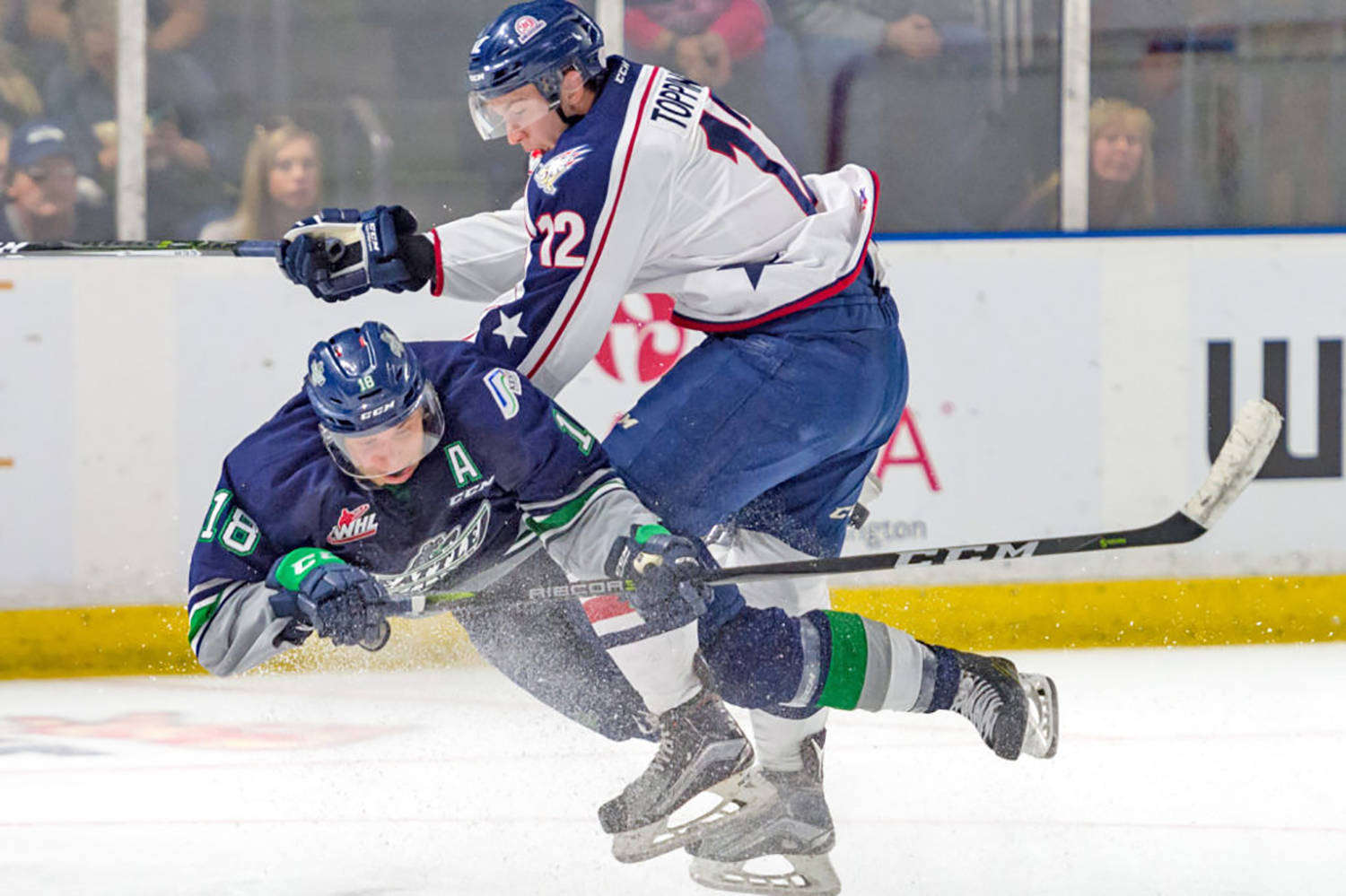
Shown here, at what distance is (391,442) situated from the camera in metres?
2.72

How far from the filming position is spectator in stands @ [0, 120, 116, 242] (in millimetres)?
4672

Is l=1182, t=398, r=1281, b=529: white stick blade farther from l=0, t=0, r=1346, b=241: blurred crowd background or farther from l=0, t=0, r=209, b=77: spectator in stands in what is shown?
l=0, t=0, r=209, b=77: spectator in stands

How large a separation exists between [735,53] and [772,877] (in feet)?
7.87

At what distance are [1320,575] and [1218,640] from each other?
12.4 inches

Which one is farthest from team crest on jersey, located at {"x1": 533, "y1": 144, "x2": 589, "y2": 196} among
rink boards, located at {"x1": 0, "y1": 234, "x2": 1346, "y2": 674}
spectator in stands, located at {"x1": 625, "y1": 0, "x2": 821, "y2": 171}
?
spectator in stands, located at {"x1": 625, "y1": 0, "x2": 821, "y2": 171}

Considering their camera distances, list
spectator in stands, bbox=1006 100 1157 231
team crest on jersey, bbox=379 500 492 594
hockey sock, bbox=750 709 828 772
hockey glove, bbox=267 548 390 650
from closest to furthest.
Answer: hockey glove, bbox=267 548 390 650, team crest on jersey, bbox=379 500 492 594, hockey sock, bbox=750 709 828 772, spectator in stands, bbox=1006 100 1157 231

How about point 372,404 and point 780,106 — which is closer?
point 372,404

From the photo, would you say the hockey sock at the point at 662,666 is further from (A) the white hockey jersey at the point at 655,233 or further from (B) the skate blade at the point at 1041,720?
(B) the skate blade at the point at 1041,720

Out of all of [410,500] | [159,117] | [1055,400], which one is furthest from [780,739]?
[159,117]

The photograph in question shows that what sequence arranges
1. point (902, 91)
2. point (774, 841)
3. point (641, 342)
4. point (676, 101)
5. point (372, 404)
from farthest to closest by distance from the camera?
point (902, 91) < point (641, 342) < point (774, 841) < point (676, 101) < point (372, 404)

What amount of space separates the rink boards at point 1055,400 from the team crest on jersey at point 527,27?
5.79ft

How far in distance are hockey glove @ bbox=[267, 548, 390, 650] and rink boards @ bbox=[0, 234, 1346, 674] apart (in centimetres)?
186

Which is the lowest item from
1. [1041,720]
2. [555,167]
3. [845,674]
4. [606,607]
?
[1041,720]

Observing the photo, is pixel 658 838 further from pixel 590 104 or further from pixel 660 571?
pixel 590 104
